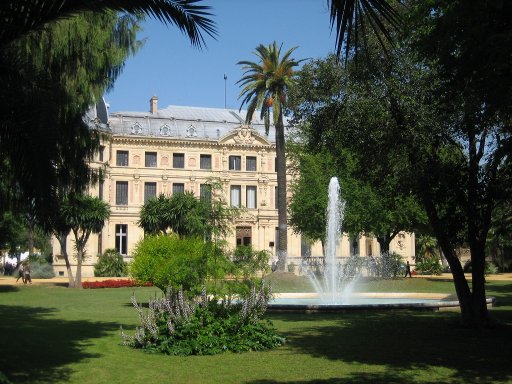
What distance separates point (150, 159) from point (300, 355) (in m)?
48.1

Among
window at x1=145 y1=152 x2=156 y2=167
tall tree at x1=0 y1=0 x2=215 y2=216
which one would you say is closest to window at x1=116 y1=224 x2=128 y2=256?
window at x1=145 y1=152 x2=156 y2=167

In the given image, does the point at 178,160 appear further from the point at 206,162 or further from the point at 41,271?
the point at 41,271

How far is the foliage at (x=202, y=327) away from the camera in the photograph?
11508mm

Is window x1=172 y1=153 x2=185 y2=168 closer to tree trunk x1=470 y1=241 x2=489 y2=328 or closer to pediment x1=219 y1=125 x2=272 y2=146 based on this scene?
pediment x1=219 y1=125 x2=272 y2=146

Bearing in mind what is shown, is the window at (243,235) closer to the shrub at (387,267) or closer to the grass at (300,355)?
the shrub at (387,267)

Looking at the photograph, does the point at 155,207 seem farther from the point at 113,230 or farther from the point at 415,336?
the point at 415,336

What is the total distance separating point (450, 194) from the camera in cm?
1416

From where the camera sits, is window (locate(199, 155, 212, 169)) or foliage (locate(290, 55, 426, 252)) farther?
window (locate(199, 155, 212, 169))

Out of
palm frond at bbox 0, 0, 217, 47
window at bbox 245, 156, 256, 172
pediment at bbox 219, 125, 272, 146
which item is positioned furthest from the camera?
window at bbox 245, 156, 256, 172

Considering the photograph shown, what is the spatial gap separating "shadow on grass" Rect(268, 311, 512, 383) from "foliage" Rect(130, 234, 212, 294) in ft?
7.48

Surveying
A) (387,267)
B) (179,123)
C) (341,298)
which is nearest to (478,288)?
(341,298)

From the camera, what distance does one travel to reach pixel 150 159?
58.1m

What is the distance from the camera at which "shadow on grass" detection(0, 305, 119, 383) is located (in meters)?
9.70

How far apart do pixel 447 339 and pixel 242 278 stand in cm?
427
